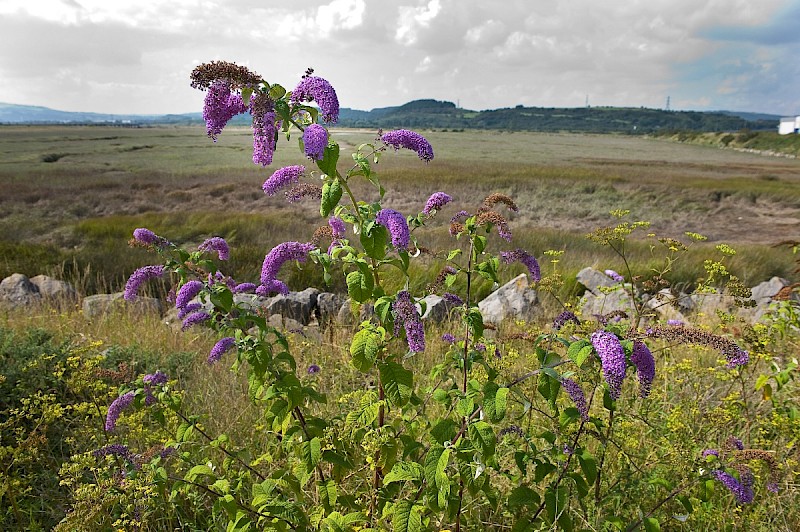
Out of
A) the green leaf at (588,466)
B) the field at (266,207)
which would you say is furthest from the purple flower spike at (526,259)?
the field at (266,207)

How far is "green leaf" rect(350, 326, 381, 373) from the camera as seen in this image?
5.46ft

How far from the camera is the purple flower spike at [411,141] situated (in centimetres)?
184

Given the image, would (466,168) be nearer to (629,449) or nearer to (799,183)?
(799,183)

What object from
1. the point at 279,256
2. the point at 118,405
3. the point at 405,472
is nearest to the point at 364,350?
the point at 405,472

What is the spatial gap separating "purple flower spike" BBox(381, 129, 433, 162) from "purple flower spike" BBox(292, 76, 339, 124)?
24 cm

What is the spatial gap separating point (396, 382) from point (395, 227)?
2.04 ft

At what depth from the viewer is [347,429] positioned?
2.02 metres

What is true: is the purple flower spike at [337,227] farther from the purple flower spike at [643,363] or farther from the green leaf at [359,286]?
the purple flower spike at [643,363]

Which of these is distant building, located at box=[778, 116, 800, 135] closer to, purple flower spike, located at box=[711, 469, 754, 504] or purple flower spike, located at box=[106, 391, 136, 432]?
purple flower spike, located at box=[711, 469, 754, 504]

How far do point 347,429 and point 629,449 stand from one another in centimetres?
221

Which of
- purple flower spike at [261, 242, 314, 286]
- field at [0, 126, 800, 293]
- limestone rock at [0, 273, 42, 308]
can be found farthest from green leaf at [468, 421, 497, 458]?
limestone rock at [0, 273, 42, 308]

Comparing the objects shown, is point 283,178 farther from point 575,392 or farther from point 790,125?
point 790,125

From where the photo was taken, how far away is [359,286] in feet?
5.69

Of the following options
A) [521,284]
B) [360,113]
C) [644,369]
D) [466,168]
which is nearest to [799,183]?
[466,168]
